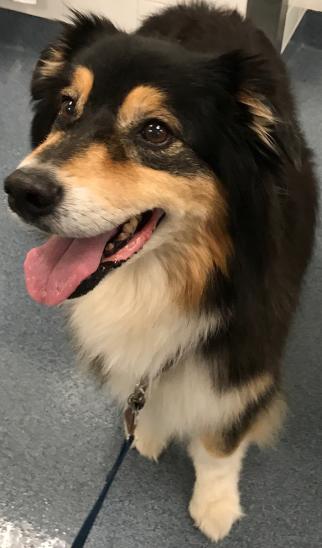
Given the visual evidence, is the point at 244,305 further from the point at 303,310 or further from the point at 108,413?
the point at 303,310

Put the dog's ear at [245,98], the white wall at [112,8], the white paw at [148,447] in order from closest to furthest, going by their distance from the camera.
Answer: the dog's ear at [245,98]
the white paw at [148,447]
the white wall at [112,8]

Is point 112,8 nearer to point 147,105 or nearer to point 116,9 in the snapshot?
point 116,9

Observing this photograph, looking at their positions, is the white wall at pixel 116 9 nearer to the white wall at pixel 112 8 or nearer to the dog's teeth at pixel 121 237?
the white wall at pixel 112 8

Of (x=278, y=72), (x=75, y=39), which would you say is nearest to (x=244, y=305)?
(x=75, y=39)

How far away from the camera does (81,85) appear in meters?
1.06

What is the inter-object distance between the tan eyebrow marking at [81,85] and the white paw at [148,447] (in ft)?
2.82

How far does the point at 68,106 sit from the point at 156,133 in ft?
0.62

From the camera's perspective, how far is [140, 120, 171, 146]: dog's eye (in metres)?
1.02

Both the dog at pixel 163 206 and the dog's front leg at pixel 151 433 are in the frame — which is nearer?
the dog at pixel 163 206

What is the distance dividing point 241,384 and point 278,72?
0.82 m

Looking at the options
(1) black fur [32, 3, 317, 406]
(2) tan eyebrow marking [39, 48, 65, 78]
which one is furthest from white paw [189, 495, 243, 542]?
(2) tan eyebrow marking [39, 48, 65, 78]

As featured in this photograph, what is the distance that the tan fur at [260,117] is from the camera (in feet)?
3.31

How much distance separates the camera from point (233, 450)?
1.39 metres

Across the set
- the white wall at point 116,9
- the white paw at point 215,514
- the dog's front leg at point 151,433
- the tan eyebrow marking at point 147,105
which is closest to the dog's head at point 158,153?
the tan eyebrow marking at point 147,105
